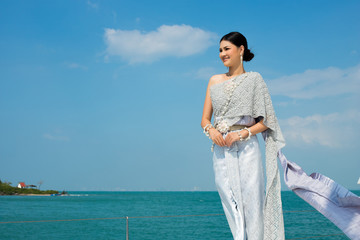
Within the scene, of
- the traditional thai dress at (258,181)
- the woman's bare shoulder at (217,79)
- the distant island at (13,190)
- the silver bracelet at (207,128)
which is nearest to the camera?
the traditional thai dress at (258,181)

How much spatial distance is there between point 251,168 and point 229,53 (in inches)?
29.7

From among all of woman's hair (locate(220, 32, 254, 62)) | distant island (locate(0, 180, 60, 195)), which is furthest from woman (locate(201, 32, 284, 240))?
distant island (locate(0, 180, 60, 195))

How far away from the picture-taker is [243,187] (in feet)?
7.48

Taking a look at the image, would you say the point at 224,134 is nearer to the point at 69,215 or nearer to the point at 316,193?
the point at 316,193

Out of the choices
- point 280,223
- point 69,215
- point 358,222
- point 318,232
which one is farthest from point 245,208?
point 69,215

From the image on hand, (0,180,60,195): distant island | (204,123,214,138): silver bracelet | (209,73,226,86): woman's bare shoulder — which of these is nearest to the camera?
(204,123,214,138): silver bracelet

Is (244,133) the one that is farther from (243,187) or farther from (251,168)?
(243,187)

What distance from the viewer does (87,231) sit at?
1213 inches

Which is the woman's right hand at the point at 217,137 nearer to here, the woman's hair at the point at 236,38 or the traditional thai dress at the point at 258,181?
the traditional thai dress at the point at 258,181

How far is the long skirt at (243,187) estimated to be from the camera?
224 centimetres

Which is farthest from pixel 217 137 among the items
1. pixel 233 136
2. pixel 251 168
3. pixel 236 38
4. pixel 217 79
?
pixel 236 38

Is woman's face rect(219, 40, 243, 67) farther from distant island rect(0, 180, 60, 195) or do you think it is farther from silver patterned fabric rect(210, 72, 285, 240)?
distant island rect(0, 180, 60, 195)

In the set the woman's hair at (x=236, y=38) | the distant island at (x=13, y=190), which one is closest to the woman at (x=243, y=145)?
the woman's hair at (x=236, y=38)

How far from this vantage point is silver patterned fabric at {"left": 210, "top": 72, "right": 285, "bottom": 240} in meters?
2.28
